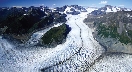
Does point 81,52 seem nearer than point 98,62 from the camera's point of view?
No

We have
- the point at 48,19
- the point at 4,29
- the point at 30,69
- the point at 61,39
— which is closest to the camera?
the point at 30,69

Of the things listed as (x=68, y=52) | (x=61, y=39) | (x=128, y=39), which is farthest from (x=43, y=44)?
(x=128, y=39)

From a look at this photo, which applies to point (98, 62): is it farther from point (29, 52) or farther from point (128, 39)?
point (128, 39)

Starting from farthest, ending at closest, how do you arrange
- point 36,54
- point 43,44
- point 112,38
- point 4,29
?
1. point 4,29
2. point 112,38
3. point 43,44
4. point 36,54

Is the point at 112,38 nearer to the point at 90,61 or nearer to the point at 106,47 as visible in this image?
the point at 106,47

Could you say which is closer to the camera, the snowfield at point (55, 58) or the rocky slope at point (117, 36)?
the snowfield at point (55, 58)

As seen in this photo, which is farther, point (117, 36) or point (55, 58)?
point (117, 36)

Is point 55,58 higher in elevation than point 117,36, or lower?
lower

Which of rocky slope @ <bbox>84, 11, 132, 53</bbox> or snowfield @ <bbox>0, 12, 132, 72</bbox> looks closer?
snowfield @ <bbox>0, 12, 132, 72</bbox>
